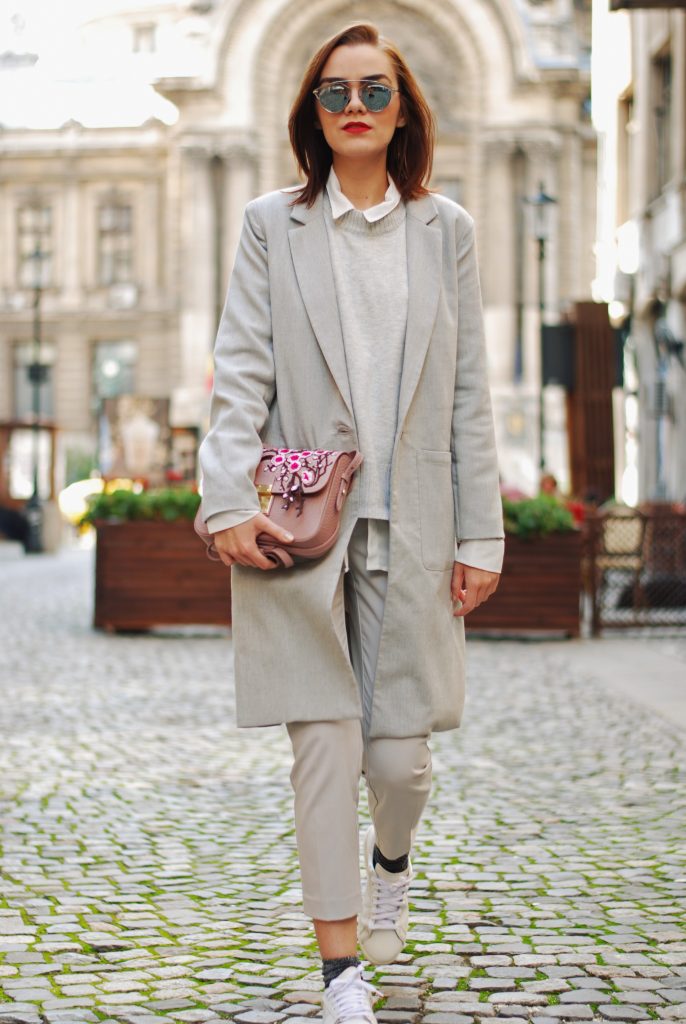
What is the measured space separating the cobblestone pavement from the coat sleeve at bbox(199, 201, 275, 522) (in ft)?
3.63

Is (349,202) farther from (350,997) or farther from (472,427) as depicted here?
(350,997)

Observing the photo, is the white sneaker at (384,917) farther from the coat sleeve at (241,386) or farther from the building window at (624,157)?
the building window at (624,157)

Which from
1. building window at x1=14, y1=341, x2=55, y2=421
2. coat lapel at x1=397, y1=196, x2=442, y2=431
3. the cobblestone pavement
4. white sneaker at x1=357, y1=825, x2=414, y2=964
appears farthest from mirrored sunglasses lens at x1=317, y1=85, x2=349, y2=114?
building window at x1=14, y1=341, x2=55, y2=421

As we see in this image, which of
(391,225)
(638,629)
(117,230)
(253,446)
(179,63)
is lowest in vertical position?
(638,629)

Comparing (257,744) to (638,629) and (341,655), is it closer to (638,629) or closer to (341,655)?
(341,655)

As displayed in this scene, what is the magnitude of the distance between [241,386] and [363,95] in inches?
27.2

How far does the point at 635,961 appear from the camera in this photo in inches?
160

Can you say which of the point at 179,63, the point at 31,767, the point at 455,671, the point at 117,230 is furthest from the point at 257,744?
the point at 117,230

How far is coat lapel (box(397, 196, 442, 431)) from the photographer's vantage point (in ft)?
12.0

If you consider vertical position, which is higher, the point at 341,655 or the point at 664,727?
the point at 341,655

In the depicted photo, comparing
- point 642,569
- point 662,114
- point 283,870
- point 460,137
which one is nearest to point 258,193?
point 460,137

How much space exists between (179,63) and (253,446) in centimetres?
5034

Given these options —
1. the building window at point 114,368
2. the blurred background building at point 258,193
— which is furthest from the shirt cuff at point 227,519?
the building window at point 114,368

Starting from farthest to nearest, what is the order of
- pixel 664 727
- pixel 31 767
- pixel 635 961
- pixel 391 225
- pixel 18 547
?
pixel 18 547
pixel 664 727
pixel 31 767
pixel 635 961
pixel 391 225
